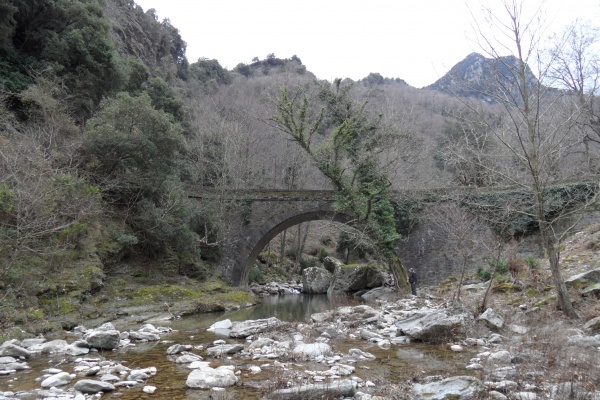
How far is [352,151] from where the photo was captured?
59.0 feet

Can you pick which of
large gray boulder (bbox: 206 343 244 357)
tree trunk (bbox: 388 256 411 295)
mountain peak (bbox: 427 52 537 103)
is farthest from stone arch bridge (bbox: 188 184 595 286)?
large gray boulder (bbox: 206 343 244 357)

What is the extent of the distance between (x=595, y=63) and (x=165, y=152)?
48.4 feet

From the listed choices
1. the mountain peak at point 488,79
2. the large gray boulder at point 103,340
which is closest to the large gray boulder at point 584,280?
the mountain peak at point 488,79

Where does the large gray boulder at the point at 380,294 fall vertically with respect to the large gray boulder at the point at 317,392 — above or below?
below

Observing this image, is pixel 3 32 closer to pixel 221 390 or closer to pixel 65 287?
pixel 65 287

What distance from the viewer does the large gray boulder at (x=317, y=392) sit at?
4.26 metres

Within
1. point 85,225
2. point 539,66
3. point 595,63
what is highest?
point 595,63

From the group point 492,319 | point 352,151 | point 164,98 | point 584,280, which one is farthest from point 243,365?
point 164,98

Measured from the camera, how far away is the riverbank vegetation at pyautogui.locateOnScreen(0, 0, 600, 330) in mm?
8609

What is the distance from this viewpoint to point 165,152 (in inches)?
627

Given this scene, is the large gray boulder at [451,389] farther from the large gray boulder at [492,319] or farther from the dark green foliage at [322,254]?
the dark green foliage at [322,254]

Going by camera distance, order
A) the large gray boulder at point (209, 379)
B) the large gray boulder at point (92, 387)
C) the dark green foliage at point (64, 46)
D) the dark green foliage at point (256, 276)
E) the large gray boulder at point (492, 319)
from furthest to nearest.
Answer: the dark green foliage at point (256, 276) < the dark green foliage at point (64, 46) < the large gray boulder at point (492, 319) < the large gray boulder at point (209, 379) < the large gray boulder at point (92, 387)

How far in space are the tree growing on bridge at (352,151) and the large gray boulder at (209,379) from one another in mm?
11204

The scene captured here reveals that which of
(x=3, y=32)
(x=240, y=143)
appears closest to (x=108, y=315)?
(x=3, y=32)
